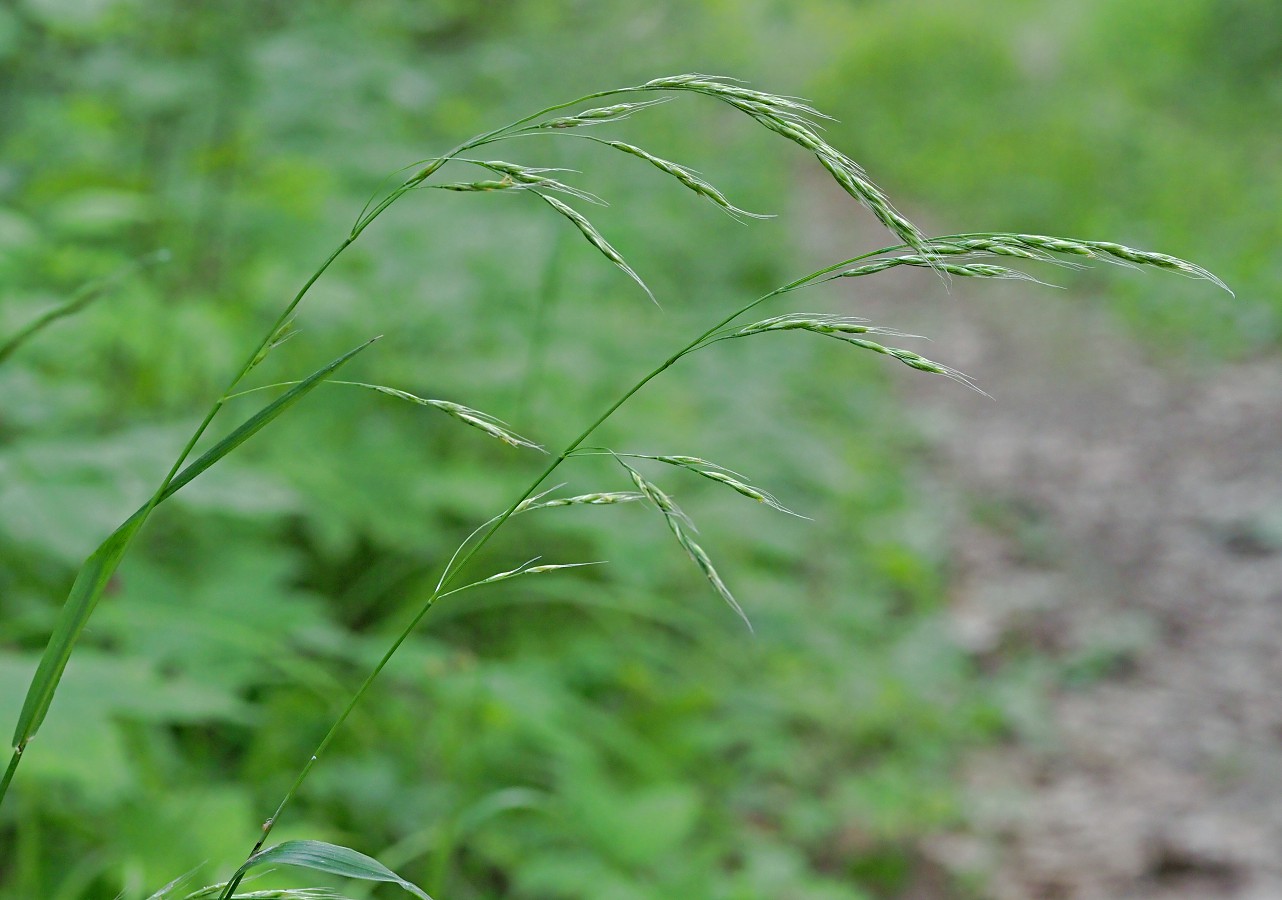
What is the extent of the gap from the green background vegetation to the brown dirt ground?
21cm

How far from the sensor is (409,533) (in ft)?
8.48

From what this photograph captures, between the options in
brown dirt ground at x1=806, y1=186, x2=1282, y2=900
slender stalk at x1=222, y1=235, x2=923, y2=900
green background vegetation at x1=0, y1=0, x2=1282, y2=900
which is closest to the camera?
slender stalk at x1=222, y1=235, x2=923, y2=900

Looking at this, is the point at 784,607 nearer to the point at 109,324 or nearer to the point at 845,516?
the point at 845,516

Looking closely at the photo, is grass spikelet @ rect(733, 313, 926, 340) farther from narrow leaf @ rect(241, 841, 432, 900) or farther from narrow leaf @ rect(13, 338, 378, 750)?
narrow leaf @ rect(241, 841, 432, 900)

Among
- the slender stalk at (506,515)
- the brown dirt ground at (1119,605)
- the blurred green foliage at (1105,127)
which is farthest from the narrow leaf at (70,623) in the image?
the blurred green foliage at (1105,127)

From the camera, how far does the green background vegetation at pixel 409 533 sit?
5.74ft

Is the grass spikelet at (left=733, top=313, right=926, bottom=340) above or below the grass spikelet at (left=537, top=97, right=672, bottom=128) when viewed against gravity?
below

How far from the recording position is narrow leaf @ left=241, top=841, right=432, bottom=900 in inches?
26.9

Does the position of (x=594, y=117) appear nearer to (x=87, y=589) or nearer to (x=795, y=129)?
(x=795, y=129)

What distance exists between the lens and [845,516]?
4.73 metres

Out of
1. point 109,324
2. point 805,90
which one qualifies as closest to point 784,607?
point 109,324

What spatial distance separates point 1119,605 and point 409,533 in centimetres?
298

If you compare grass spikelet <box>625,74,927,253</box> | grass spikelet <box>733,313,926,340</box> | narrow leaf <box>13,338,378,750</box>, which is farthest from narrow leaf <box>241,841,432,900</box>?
grass spikelet <box>625,74,927,253</box>

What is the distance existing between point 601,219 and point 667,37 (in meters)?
1.92
